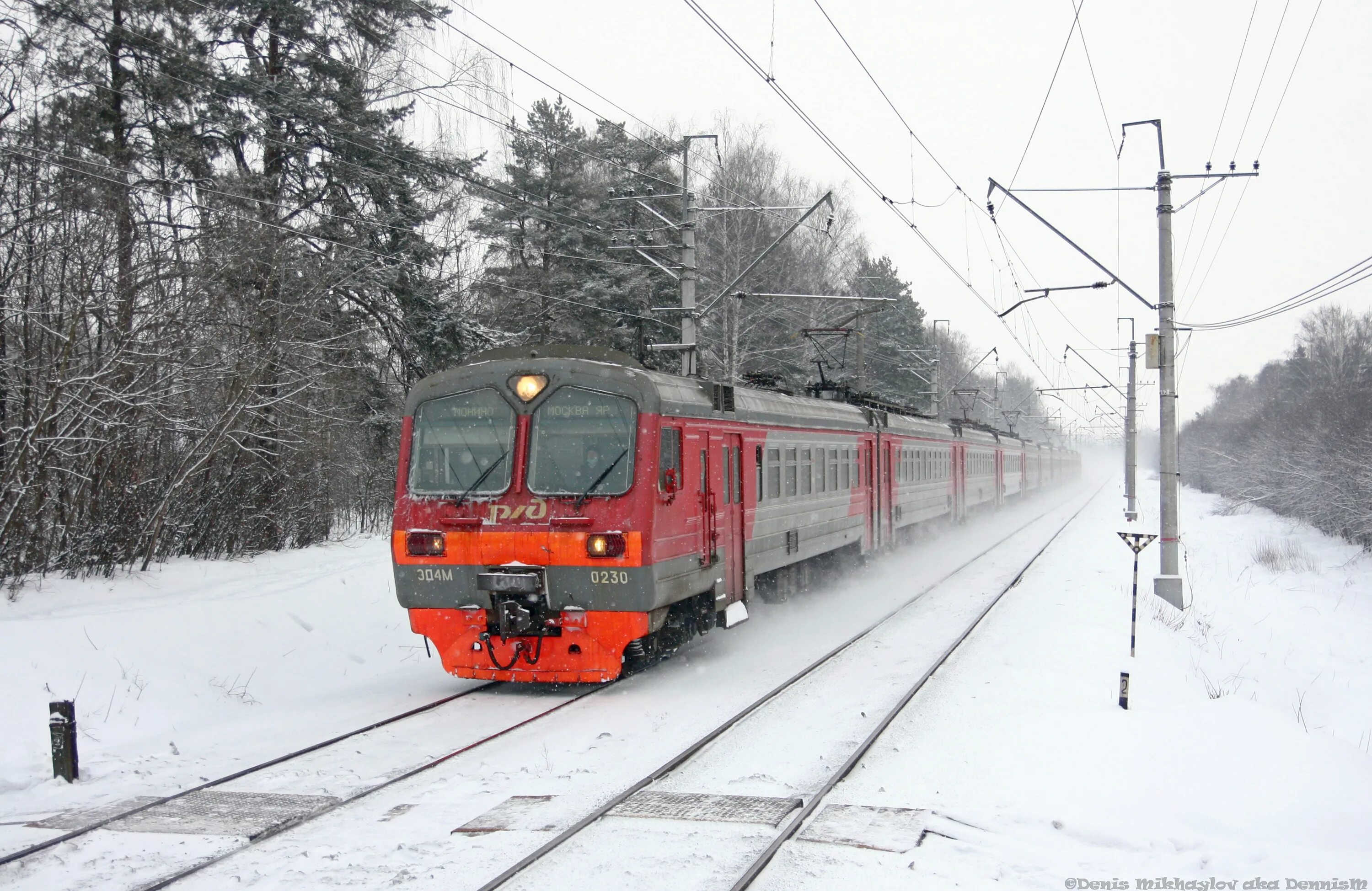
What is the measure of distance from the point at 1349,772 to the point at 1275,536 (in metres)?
27.8

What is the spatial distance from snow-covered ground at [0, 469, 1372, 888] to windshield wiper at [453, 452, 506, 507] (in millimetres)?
1686

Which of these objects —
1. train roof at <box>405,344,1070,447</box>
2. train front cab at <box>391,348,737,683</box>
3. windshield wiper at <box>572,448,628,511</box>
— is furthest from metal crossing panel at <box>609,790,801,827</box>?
train roof at <box>405,344,1070,447</box>

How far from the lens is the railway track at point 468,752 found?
5125 millimetres

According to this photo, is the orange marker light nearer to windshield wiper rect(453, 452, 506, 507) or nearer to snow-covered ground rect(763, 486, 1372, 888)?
windshield wiper rect(453, 452, 506, 507)

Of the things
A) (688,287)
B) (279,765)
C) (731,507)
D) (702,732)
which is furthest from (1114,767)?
(688,287)

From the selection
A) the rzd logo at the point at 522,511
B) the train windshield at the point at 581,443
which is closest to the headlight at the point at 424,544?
the rzd logo at the point at 522,511

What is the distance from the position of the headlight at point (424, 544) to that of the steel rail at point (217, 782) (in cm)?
123

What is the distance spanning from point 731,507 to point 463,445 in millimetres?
2945

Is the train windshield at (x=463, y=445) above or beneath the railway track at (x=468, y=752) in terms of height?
above

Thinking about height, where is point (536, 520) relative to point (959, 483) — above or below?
above

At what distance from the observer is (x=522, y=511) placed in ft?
29.6

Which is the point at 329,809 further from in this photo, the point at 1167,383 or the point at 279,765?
the point at 1167,383

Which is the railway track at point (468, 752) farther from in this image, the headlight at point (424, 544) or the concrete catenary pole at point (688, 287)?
the concrete catenary pole at point (688, 287)

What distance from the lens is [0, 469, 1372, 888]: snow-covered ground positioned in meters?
5.23
